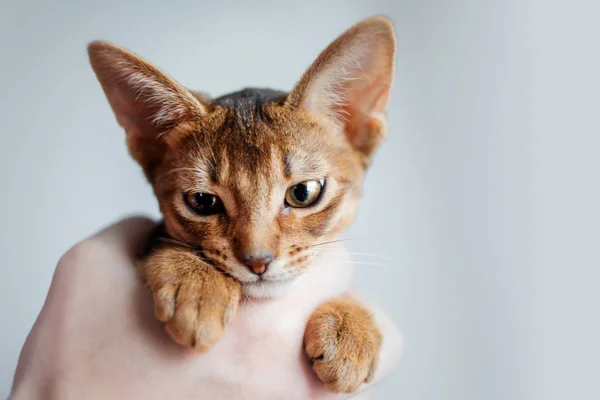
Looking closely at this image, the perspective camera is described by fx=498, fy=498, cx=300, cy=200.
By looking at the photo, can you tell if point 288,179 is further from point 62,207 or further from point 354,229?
point 62,207

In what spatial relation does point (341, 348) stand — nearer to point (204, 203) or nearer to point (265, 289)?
point (265, 289)

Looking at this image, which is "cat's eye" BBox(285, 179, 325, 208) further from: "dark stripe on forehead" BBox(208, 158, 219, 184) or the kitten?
"dark stripe on forehead" BBox(208, 158, 219, 184)

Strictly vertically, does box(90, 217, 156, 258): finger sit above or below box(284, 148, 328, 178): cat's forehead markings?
below

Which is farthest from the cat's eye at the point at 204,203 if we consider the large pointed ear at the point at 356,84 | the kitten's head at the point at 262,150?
the large pointed ear at the point at 356,84

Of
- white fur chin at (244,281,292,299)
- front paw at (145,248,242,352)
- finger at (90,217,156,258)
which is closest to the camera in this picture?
front paw at (145,248,242,352)

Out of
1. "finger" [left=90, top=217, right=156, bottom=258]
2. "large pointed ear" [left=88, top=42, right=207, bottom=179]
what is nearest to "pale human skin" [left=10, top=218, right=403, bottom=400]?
"finger" [left=90, top=217, right=156, bottom=258]

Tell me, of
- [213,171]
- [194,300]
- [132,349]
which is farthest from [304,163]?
[132,349]
